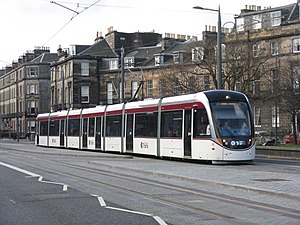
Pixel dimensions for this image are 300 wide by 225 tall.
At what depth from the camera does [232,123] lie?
997 inches

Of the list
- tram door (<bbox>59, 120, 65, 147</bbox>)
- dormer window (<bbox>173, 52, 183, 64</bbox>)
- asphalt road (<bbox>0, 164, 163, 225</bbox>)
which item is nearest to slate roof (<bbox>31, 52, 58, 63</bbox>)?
dormer window (<bbox>173, 52, 183, 64</bbox>)

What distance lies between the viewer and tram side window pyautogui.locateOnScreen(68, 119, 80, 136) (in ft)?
143

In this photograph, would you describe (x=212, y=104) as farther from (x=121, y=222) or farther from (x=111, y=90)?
(x=111, y=90)

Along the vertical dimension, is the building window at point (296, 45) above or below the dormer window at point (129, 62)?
below

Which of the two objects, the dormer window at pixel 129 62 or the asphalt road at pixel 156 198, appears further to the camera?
the dormer window at pixel 129 62

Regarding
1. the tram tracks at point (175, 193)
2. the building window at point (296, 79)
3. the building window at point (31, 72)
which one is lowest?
the tram tracks at point (175, 193)

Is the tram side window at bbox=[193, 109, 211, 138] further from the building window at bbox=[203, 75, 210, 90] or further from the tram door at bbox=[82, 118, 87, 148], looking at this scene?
the building window at bbox=[203, 75, 210, 90]

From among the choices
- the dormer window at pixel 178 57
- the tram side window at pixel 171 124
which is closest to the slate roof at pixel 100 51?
the dormer window at pixel 178 57

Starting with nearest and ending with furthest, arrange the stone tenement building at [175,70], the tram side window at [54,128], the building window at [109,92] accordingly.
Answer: the tram side window at [54,128] < the stone tenement building at [175,70] < the building window at [109,92]

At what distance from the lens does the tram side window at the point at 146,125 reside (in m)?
30.6

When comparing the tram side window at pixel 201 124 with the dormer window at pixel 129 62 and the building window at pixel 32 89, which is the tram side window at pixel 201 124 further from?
the building window at pixel 32 89

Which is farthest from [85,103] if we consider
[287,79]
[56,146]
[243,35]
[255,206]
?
[255,206]

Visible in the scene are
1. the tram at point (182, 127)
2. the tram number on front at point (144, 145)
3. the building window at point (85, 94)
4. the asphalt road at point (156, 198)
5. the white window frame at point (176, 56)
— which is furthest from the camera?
the building window at point (85, 94)

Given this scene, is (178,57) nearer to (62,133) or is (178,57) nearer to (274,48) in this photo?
(274,48)
